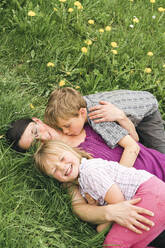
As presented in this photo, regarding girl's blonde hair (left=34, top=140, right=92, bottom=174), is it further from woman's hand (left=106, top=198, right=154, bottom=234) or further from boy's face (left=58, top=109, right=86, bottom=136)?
woman's hand (left=106, top=198, right=154, bottom=234)

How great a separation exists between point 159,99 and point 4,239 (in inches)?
82.4

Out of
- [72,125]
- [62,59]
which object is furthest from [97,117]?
[62,59]

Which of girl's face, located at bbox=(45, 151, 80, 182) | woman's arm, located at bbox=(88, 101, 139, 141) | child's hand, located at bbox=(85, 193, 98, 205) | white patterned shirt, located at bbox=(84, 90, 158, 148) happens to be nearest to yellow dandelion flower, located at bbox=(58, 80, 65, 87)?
white patterned shirt, located at bbox=(84, 90, 158, 148)

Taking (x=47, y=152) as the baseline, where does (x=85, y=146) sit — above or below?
below

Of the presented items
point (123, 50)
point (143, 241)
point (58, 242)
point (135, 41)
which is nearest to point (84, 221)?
point (58, 242)

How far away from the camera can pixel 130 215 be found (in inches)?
76.7

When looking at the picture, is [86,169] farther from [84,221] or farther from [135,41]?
[135,41]

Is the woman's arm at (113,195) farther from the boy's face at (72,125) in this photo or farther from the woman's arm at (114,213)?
the boy's face at (72,125)

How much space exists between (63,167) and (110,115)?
0.65 meters

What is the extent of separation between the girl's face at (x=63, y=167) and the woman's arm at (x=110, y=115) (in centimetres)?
51

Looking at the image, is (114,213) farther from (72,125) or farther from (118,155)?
(72,125)

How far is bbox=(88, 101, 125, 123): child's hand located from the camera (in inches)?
99.5

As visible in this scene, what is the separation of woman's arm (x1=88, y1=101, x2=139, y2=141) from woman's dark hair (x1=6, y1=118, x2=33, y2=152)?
0.51m

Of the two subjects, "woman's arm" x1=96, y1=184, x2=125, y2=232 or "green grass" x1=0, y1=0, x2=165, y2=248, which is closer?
"woman's arm" x1=96, y1=184, x2=125, y2=232
